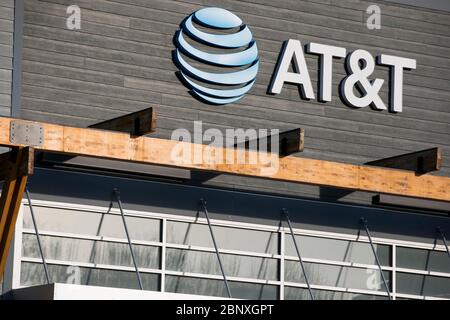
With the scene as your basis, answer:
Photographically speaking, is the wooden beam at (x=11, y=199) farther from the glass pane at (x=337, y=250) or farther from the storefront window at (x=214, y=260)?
the glass pane at (x=337, y=250)

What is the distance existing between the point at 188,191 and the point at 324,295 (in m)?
3.17

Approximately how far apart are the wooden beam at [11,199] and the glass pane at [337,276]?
584 centimetres

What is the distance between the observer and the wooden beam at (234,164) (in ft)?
62.2

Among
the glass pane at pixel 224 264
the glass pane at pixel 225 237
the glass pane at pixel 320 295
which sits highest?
the glass pane at pixel 225 237

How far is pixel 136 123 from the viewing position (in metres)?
19.6

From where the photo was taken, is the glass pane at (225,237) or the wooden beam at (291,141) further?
the glass pane at (225,237)

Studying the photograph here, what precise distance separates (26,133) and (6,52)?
2514 mm

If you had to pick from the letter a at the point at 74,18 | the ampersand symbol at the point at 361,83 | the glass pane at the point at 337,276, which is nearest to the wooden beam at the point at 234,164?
the glass pane at the point at 337,276

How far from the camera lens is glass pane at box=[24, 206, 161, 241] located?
66.7 ft

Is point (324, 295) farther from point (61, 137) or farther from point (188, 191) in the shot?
point (61, 137)

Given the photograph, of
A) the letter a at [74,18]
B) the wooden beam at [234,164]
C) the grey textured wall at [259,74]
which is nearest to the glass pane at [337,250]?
the grey textured wall at [259,74]

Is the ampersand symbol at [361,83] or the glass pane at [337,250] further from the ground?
the ampersand symbol at [361,83]

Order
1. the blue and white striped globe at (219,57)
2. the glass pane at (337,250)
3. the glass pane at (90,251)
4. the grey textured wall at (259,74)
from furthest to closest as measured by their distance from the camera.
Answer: the glass pane at (337,250) < the blue and white striped globe at (219,57) < the grey textured wall at (259,74) < the glass pane at (90,251)

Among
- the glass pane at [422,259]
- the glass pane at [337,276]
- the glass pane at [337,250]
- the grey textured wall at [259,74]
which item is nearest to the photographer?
the grey textured wall at [259,74]
